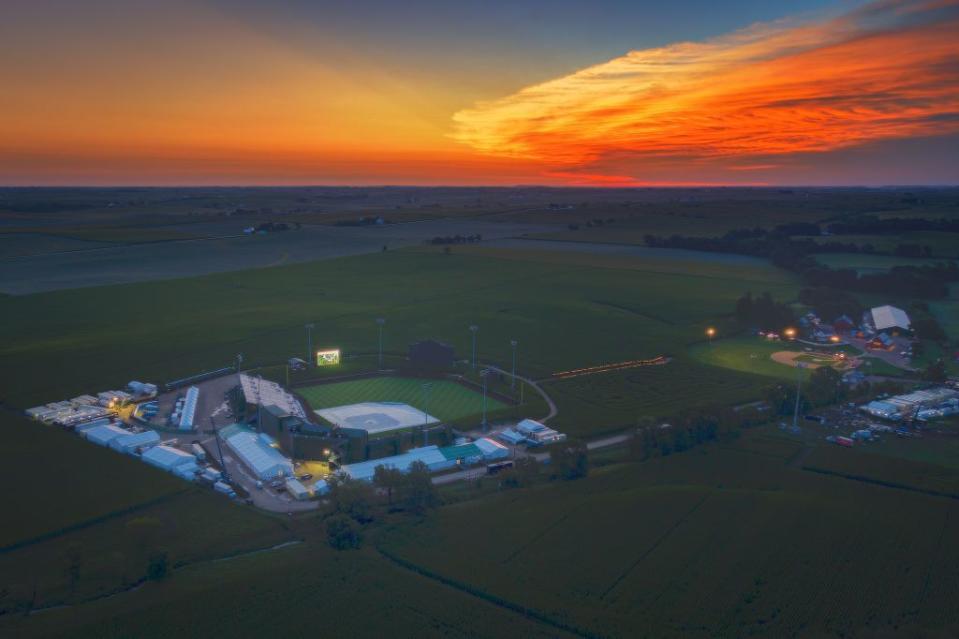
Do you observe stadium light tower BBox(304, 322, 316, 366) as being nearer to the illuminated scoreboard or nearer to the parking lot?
the illuminated scoreboard

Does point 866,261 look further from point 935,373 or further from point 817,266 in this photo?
point 935,373

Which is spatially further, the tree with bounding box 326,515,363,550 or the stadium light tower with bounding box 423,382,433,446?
the stadium light tower with bounding box 423,382,433,446

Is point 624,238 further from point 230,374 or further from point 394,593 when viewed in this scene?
point 394,593

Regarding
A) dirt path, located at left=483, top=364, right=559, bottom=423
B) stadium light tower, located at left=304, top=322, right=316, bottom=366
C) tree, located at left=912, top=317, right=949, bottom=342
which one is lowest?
dirt path, located at left=483, top=364, right=559, bottom=423

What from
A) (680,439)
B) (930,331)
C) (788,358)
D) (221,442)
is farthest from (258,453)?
(930,331)

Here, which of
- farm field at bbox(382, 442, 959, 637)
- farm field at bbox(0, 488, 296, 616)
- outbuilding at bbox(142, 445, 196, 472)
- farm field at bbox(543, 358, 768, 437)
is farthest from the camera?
farm field at bbox(543, 358, 768, 437)

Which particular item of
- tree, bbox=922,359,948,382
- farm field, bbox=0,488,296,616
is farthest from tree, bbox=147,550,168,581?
tree, bbox=922,359,948,382
